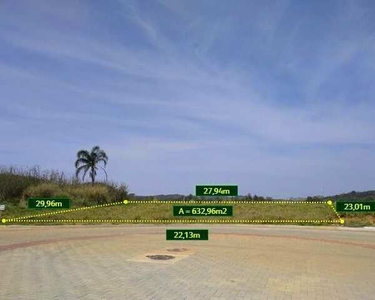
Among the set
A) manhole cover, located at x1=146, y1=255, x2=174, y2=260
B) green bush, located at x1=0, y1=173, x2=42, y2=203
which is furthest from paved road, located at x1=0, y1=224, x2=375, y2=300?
green bush, located at x1=0, y1=173, x2=42, y2=203

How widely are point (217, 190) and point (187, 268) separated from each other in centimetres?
587

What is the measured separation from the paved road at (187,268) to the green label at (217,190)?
1.72 metres

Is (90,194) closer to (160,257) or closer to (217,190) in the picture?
(217,190)

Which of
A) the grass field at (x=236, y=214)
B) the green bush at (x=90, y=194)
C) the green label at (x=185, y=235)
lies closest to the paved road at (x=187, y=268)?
the green label at (x=185, y=235)

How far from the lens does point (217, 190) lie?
16.8 m

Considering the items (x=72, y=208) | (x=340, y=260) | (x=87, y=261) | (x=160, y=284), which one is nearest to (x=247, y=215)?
(x=72, y=208)


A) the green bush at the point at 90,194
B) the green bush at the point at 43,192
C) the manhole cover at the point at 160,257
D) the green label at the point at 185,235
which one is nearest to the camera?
the manhole cover at the point at 160,257

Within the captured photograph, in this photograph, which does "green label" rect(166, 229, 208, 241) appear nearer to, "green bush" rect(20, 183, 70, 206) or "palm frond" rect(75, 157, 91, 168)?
"green bush" rect(20, 183, 70, 206)

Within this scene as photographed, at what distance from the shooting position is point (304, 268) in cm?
1146

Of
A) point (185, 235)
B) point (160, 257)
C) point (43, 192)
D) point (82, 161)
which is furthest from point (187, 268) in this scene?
point (82, 161)

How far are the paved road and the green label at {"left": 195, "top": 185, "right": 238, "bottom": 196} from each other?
5.66ft

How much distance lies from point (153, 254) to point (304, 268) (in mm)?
4218

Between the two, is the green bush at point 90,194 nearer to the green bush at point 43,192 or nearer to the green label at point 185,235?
the green bush at point 43,192

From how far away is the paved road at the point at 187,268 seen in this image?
845cm
